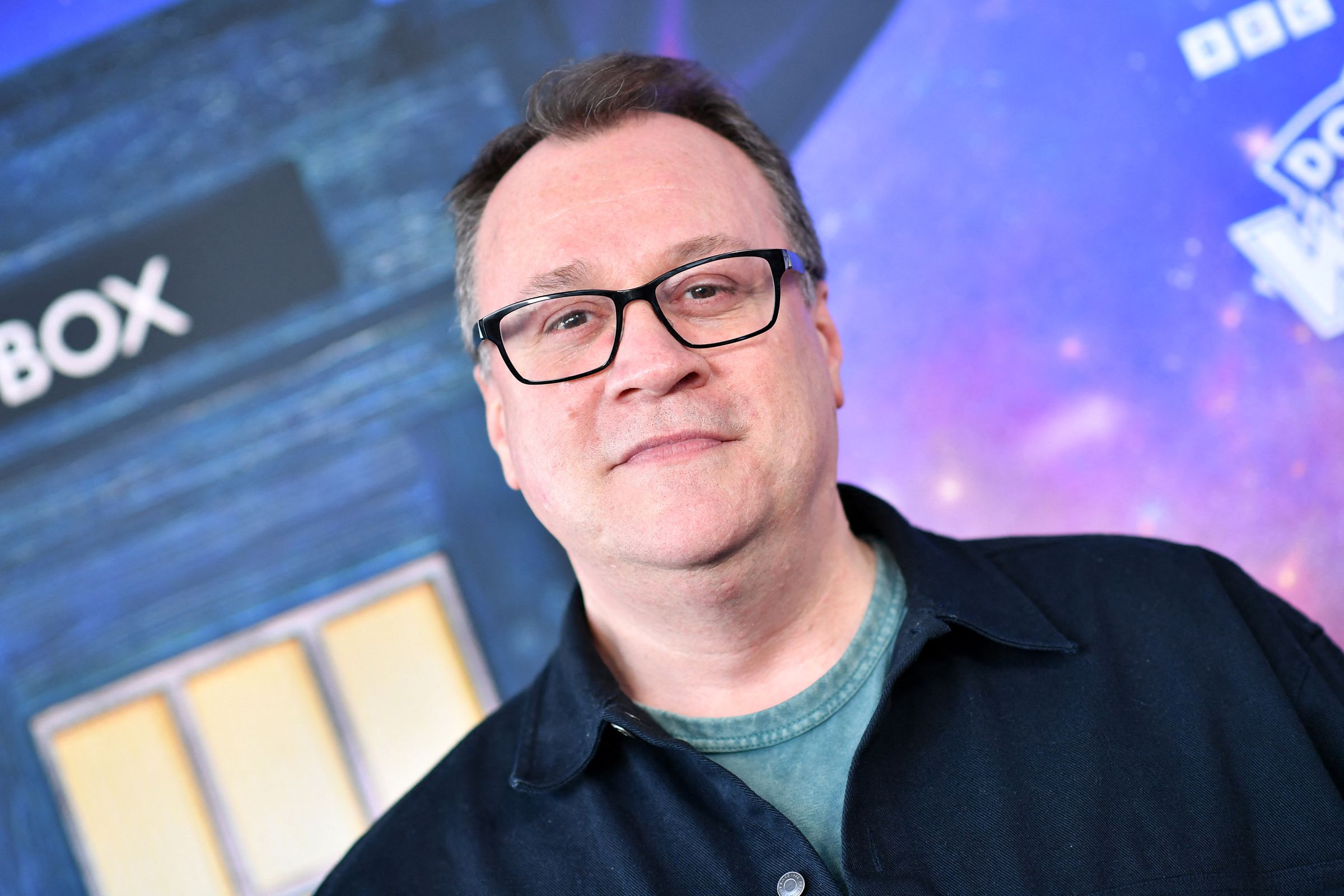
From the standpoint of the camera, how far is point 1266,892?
1272 millimetres

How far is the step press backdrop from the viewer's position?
192 centimetres

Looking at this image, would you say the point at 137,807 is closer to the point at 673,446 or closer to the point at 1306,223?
the point at 673,446

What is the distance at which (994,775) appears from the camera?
128cm

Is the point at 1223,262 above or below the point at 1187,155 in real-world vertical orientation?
below

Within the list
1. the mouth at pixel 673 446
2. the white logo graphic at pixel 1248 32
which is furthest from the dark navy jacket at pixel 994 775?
the white logo graphic at pixel 1248 32

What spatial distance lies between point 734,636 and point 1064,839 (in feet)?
1.57

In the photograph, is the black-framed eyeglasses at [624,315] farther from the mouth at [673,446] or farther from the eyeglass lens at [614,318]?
the mouth at [673,446]

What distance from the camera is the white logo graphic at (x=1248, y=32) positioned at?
79.4 inches

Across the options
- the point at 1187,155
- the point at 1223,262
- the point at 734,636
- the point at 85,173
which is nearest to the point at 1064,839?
the point at 734,636

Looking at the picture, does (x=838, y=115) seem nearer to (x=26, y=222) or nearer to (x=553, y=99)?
(x=553, y=99)

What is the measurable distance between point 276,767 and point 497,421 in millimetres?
801

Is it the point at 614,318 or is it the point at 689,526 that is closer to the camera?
the point at 689,526

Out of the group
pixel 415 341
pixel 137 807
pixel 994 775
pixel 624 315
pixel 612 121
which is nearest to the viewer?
pixel 994 775

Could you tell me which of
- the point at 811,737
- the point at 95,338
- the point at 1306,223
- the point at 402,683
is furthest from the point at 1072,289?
the point at 95,338
